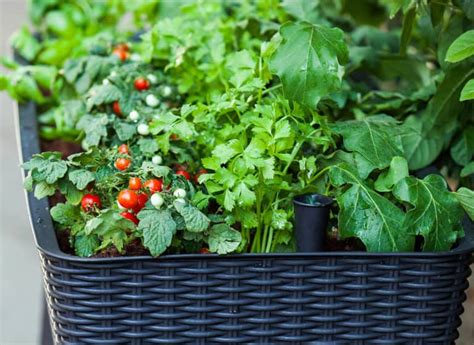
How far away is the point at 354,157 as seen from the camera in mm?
1136

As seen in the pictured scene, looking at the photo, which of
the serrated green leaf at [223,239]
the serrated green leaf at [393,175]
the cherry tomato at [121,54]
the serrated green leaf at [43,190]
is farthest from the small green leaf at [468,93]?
the cherry tomato at [121,54]

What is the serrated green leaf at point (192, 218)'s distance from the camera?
1001 mm

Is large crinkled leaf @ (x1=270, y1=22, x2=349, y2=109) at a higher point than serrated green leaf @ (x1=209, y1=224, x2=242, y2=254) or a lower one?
higher

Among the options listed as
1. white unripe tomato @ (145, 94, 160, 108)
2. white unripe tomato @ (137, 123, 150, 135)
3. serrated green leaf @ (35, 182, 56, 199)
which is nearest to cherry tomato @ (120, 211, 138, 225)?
serrated green leaf @ (35, 182, 56, 199)

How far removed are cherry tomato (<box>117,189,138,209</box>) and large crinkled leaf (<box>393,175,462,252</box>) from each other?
0.34 m

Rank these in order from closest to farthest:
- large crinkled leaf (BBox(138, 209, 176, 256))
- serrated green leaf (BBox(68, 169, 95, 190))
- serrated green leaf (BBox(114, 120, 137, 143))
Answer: large crinkled leaf (BBox(138, 209, 176, 256)), serrated green leaf (BBox(68, 169, 95, 190)), serrated green leaf (BBox(114, 120, 137, 143))

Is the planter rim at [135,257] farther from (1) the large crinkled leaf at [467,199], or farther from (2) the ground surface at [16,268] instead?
(2) the ground surface at [16,268]

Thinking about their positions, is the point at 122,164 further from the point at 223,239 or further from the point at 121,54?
the point at 121,54

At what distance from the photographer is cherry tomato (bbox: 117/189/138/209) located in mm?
1033

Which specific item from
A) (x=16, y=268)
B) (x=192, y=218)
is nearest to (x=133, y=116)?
(x=192, y=218)

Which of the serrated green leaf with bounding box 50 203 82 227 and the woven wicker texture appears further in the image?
the serrated green leaf with bounding box 50 203 82 227

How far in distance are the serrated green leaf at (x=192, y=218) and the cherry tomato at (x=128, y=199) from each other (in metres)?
0.06

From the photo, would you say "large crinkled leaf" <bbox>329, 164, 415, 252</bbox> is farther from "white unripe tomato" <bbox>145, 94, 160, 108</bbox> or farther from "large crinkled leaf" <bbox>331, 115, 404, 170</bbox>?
"white unripe tomato" <bbox>145, 94, 160, 108</bbox>

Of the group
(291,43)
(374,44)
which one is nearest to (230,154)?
(291,43)
